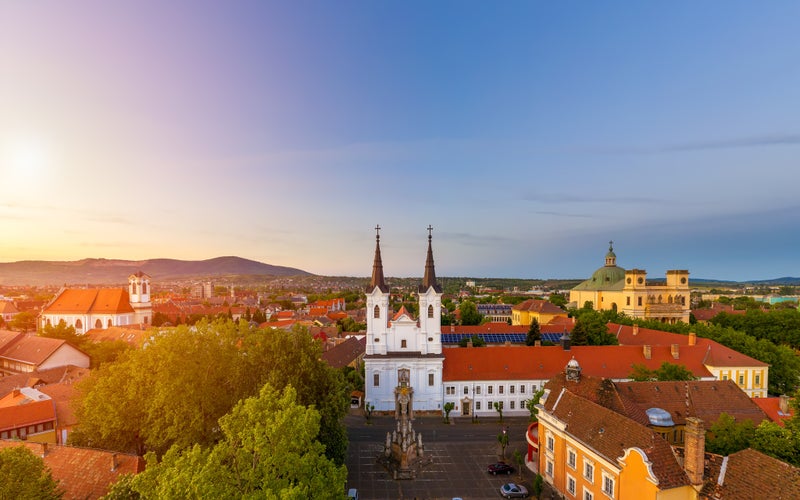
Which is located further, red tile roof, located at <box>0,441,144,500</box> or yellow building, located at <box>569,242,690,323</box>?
yellow building, located at <box>569,242,690,323</box>

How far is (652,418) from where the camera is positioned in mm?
32750

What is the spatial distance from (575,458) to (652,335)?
47718 mm

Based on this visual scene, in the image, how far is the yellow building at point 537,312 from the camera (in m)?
110

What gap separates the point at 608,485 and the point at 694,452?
240 inches

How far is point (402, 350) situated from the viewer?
56781 millimetres

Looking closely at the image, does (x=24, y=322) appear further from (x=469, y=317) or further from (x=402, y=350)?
(x=469, y=317)

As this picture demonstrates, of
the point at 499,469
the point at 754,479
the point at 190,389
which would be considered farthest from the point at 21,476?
the point at 754,479

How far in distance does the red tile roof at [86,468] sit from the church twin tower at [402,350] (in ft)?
103

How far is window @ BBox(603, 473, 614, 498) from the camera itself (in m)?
27.3

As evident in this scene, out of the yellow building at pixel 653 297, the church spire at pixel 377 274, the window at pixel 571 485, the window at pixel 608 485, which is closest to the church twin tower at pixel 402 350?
the church spire at pixel 377 274

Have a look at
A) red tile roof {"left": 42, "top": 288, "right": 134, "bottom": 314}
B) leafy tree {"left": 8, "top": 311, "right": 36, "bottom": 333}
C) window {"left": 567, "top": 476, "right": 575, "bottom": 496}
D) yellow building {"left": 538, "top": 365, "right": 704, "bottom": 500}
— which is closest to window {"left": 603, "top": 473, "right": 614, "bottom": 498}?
yellow building {"left": 538, "top": 365, "right": 704, "bottom": 500}

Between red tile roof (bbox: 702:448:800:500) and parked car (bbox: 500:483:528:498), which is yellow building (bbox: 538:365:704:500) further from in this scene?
parked car (bbox: 500:483:528:498)

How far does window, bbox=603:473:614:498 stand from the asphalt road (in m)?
9.05

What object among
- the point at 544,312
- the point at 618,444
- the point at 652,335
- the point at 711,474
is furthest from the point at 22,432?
the point at 544,312
